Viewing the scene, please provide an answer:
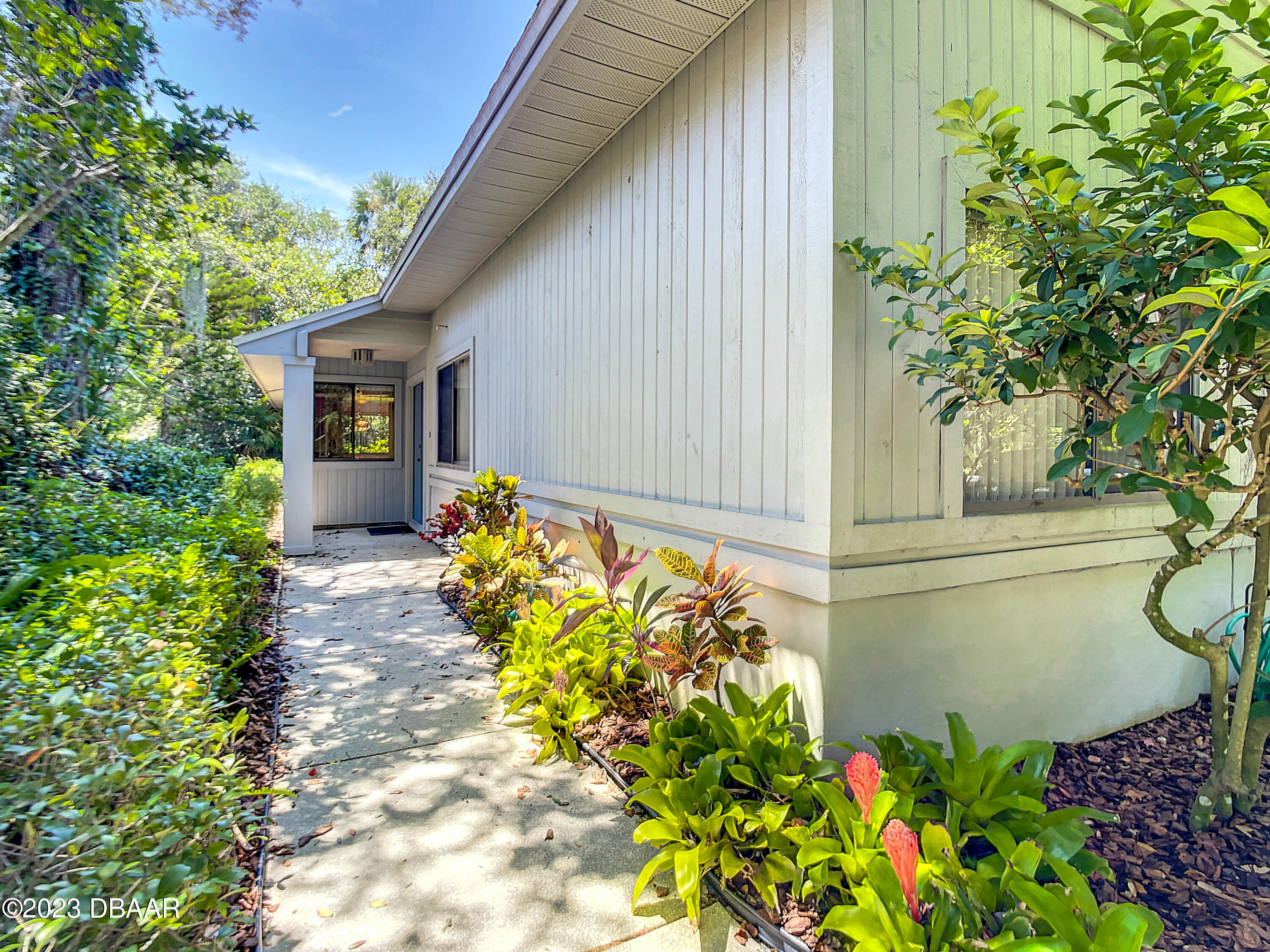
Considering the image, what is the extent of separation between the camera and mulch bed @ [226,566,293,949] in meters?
1.94

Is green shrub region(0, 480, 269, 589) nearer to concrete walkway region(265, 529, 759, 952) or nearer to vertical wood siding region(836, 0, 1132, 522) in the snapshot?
concrete walkway region(265, 529, 759, 952)

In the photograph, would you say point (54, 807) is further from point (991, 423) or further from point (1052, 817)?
point (991, 423)

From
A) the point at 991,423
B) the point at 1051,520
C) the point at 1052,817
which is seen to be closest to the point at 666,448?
the point at 991,423

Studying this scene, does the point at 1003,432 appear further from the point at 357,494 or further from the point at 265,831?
the point at 357,494

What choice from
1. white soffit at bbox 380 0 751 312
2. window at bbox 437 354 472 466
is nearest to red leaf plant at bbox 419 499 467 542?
window at bbox 437 354 472 466

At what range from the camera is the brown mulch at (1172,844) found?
176 cm

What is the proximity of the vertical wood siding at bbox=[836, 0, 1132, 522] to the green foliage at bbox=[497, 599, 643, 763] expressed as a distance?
1547 millimetres

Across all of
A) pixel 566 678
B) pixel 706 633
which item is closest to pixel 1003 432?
pixel 706 633

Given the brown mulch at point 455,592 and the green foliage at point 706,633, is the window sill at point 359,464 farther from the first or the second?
the green foliage at point 706,633

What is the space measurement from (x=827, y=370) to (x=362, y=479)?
33.0ft

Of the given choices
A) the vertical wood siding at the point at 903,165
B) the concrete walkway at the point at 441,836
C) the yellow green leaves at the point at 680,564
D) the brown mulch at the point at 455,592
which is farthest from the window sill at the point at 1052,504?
the brown mulch at the point at 455,592

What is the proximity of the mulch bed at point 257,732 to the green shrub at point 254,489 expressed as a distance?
4.06ft

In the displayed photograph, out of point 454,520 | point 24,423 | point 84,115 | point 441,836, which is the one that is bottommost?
point 441,836

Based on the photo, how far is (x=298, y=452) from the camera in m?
7.70
